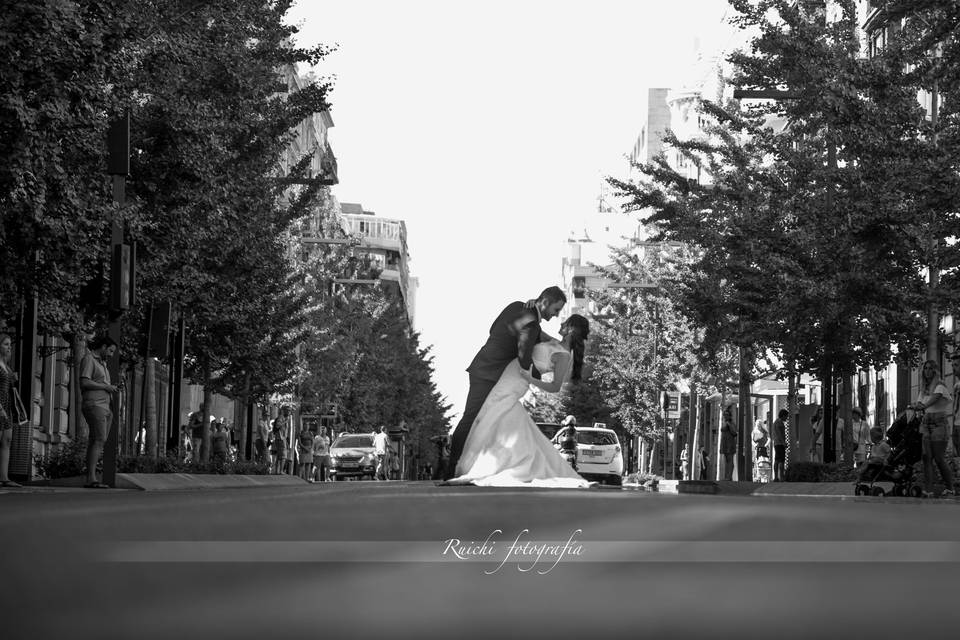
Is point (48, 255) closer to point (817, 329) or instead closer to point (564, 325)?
point (564, 325)

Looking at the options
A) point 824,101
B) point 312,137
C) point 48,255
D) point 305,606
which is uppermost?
point 312,137

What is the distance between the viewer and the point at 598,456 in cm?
4594

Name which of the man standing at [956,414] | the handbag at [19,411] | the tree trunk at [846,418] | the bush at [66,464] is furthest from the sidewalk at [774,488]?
the bush at [66,464]

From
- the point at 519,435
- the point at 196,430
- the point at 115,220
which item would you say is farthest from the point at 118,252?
the point at 196,430

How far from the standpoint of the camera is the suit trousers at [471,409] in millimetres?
12680

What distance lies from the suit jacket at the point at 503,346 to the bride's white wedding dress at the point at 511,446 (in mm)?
64

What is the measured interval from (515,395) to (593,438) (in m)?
34.3

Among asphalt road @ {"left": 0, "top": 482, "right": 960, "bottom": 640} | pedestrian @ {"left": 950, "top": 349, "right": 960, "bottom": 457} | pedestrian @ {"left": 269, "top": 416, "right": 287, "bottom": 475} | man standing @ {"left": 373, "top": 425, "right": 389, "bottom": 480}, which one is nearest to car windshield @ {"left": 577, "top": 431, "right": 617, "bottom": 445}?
pedestrian @ {"left": 269, "top": 416, "right": 287, "bottom": 475}

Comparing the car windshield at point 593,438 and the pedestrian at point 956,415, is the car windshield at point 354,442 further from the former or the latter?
the pedestrian at point 956,415

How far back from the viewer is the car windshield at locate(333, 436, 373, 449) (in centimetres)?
5491

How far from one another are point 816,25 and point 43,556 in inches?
1175

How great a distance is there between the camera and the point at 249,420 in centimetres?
4416

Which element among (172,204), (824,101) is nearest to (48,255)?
(172,204)

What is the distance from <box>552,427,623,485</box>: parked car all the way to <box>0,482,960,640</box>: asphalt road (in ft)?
140
